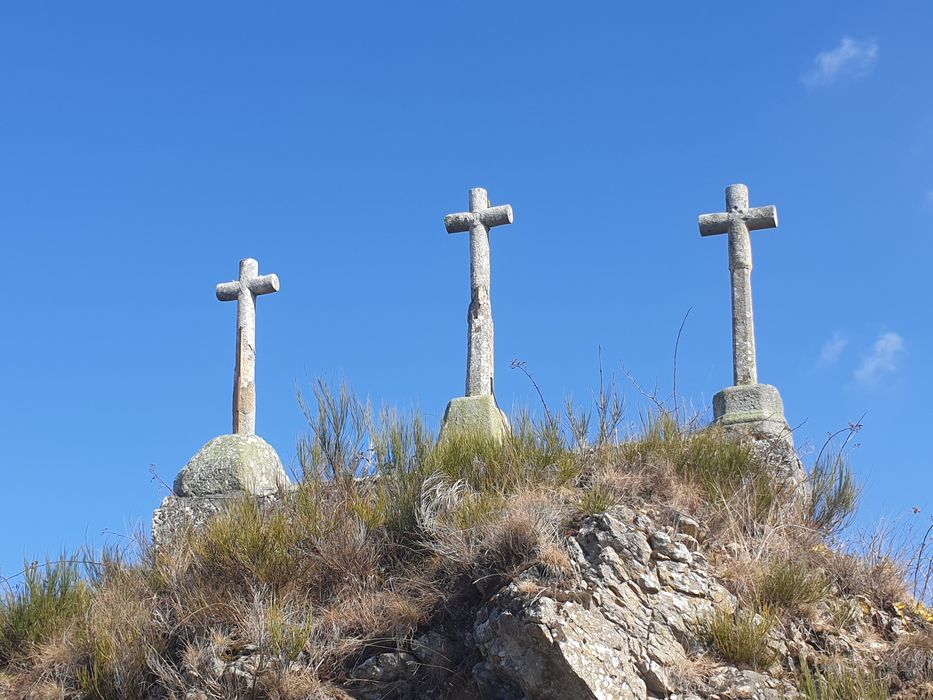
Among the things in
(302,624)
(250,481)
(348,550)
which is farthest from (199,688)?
(250,481)

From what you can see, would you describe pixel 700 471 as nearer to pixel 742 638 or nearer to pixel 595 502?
pixel 595 502

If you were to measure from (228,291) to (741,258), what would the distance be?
535cm

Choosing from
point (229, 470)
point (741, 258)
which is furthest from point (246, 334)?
point (741, 258)

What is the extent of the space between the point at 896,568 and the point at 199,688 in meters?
4.81

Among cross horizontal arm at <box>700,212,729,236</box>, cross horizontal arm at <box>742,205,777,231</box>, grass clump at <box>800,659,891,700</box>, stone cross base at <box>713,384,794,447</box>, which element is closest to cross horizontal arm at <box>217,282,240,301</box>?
cross horizontal arm at <box>700,212,729,236</box>

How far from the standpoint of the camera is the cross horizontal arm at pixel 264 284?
12234 mm

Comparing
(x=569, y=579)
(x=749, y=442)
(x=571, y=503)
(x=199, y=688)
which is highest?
(x=749, y=442)

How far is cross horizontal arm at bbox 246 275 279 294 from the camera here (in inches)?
482

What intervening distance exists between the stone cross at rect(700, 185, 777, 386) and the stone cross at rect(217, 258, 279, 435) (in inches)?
184

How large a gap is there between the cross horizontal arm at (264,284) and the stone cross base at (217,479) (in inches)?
69.3

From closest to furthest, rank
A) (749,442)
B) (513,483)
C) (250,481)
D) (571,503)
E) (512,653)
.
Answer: (512,653)
(571,503)
(513,483)
(749,442)
(250,481)

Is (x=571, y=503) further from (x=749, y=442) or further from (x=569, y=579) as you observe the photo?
(x=749, y=442)

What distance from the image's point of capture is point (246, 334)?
39.7 ft

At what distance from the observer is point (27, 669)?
8672 mm
